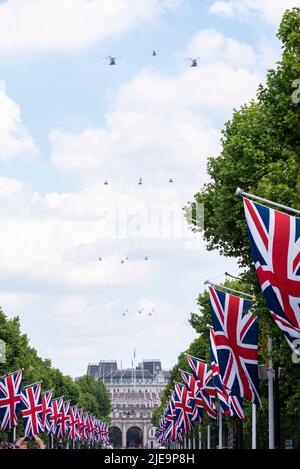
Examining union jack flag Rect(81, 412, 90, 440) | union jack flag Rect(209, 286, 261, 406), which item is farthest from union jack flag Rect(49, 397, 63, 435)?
union jack flag Rect(209, 286, 261, 406)

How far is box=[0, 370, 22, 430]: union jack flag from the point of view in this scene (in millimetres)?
71375

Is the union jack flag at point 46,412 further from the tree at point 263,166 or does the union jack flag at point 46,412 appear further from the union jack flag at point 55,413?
the tree at point 263,166

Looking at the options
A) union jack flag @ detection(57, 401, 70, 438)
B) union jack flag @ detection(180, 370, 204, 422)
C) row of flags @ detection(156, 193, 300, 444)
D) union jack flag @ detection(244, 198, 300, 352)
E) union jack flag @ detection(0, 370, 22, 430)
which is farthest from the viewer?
union jack flag @ detection(57, 401, 70, 438)

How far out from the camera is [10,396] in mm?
71750

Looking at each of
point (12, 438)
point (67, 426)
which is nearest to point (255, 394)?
point (12, 438)

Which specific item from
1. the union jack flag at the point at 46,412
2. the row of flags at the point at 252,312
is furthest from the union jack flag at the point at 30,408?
the row of flags at the point at 252,312

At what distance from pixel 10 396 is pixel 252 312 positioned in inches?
1371

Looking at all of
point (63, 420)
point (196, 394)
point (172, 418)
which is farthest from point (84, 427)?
point (196, 394)

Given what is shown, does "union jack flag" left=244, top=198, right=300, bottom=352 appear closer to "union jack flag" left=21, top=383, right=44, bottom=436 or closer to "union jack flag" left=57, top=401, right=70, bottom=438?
"union jack flag" left=21, top=383, right=44, bottom=436

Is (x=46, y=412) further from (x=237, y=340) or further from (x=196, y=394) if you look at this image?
(x=237, y=340)

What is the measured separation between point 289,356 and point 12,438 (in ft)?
206

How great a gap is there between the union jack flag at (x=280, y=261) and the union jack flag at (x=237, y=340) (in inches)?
510

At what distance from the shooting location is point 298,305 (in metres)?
25.3
